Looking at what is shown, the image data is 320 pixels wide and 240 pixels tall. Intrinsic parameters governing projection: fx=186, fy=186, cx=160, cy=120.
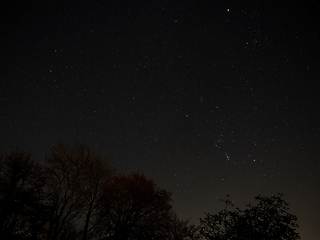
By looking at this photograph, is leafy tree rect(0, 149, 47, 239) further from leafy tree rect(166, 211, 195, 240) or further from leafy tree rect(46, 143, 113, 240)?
leafy tree rect(166, 211, 195, 240)

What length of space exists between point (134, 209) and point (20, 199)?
885 cm

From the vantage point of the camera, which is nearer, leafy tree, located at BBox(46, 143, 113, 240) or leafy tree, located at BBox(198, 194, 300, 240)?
leafy tree, located at BBox(198, 194, 300, 240)

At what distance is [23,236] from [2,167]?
5.20 m

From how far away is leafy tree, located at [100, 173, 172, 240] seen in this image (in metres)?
16.0

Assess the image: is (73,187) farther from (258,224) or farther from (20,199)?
(258,224)

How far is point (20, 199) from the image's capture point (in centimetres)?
1312

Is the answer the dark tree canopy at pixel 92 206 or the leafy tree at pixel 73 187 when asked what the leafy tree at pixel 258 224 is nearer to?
the dark tree canopy at pixel 92 206

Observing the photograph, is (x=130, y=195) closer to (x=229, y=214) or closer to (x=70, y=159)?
(x=70, y=159)

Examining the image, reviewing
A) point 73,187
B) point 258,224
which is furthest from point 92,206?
point 258,224

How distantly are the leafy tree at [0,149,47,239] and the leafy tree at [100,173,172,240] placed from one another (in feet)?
15.7

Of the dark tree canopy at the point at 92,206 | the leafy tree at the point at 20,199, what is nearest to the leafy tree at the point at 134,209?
the dark tree canopy at the point at 92,206

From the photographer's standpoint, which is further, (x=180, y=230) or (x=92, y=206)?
(x=180, y=230)

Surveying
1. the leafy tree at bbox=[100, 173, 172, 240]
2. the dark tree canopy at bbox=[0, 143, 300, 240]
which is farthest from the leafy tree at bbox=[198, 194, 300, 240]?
the leafy tree at bbox=[100, 173, 172, 240]

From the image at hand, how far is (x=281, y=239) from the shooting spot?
855 centimetres
